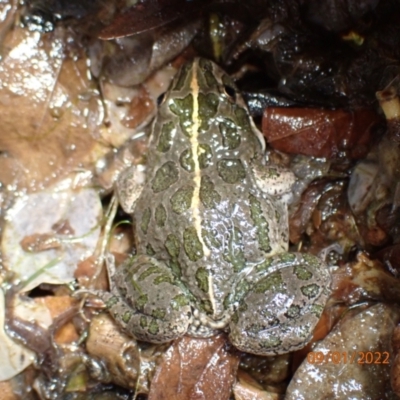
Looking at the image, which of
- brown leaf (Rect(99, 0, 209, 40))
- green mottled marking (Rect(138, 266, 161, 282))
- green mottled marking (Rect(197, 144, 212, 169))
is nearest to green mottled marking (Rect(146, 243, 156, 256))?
green mottled marking (Rect(138, 266, 161, 282))

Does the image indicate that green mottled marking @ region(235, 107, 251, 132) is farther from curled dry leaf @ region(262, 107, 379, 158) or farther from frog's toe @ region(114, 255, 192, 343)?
frog's toe @ region(114, 255, 192, 343)

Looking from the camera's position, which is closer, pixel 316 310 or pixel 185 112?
pixel 316 310

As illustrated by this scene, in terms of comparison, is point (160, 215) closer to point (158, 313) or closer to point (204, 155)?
point (204, 155)

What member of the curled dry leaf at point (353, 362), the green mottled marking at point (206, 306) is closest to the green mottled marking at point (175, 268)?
the green mottled marking at point (206, 306)

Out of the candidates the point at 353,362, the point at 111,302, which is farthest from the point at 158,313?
the point at 353,362

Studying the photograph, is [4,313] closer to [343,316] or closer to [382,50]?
[343,316]

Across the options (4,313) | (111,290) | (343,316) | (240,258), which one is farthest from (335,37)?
(4,313)
